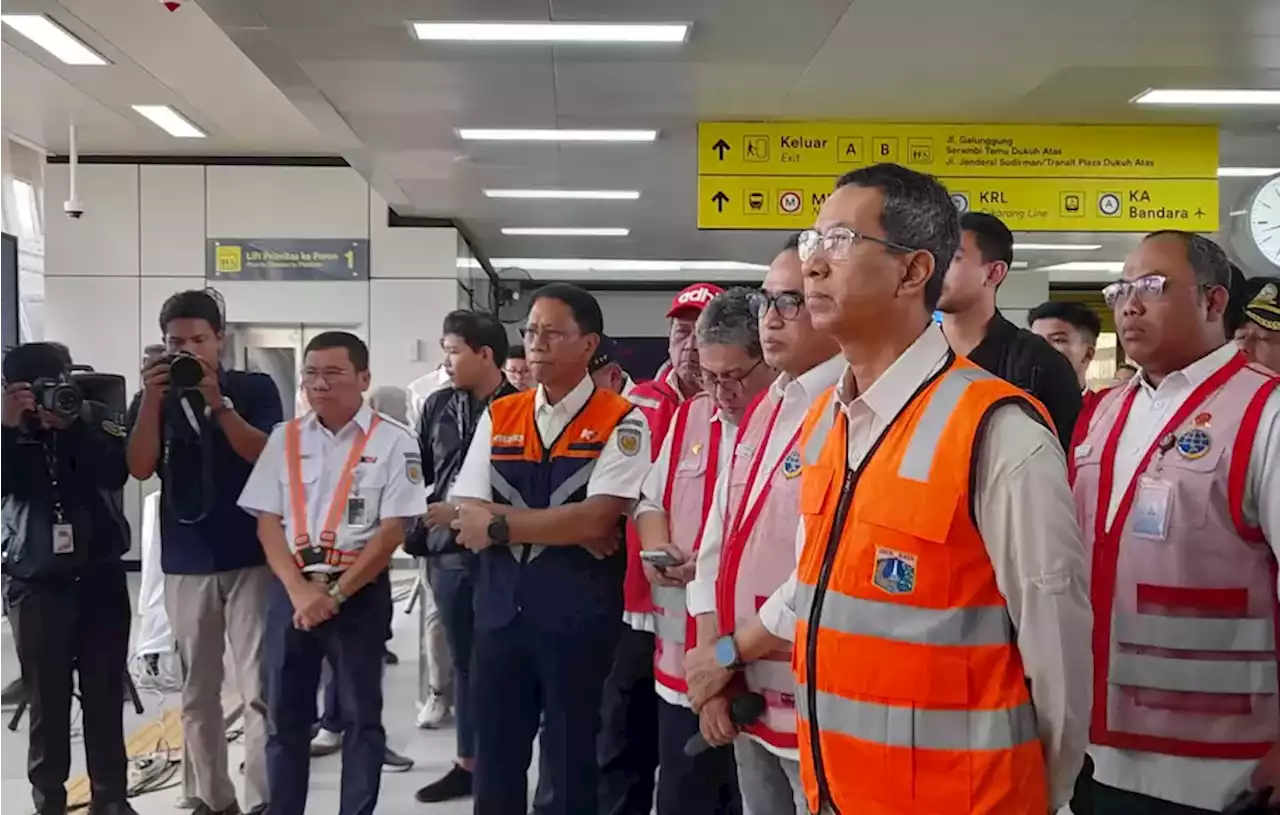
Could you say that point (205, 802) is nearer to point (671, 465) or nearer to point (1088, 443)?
point (671, 465)

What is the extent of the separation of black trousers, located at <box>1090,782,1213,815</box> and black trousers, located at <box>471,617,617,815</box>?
1.26 metres

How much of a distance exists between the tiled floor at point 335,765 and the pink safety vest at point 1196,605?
2.62 m

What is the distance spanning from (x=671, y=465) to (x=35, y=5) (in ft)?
15.3

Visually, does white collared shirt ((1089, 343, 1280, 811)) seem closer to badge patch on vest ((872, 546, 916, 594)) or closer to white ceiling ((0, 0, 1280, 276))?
badge patch on vest ((872, 546, 916, 594))

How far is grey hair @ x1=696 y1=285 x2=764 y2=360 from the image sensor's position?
2459 mm

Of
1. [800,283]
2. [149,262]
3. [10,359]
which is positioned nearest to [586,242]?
[149,262]

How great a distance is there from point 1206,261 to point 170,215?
879 centimetres

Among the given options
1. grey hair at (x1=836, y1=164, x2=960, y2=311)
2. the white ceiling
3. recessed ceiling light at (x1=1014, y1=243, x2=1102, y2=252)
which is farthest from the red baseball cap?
Result: recessed ceiling light at (x1=1014, y1=243, x2=1102, y2=252)

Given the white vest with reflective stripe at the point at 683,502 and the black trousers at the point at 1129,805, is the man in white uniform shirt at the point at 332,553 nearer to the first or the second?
the white vest with reflective stripe at the point at 683,502

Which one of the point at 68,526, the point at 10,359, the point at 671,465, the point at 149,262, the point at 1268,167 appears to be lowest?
the point at 68,526

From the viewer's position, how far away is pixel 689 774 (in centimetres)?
256

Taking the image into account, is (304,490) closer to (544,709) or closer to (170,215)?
(544,709)

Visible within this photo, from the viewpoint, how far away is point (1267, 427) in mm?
1853

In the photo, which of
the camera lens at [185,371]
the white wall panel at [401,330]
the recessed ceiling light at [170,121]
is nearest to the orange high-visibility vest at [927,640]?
the camera lens at [185,371]
